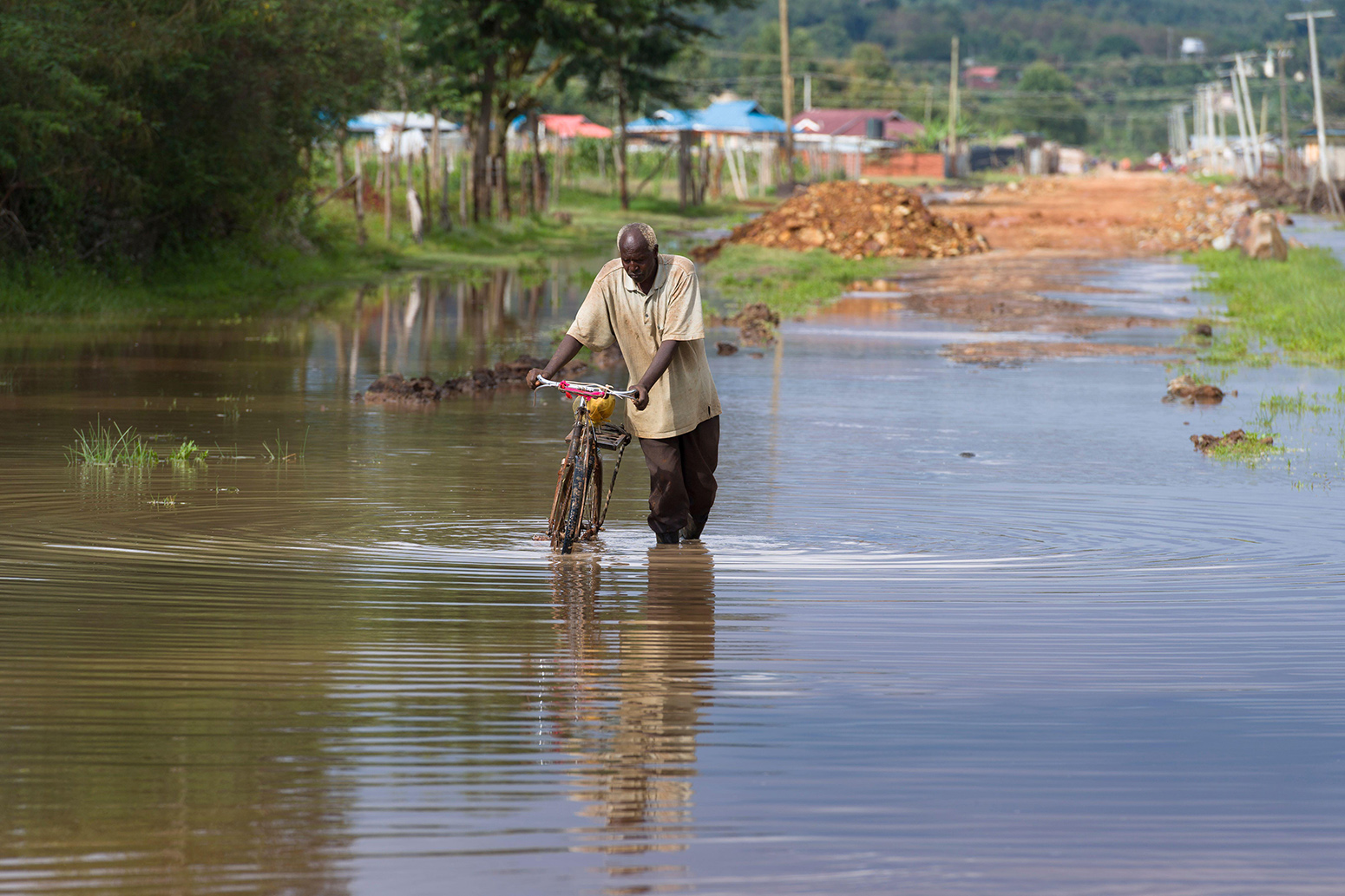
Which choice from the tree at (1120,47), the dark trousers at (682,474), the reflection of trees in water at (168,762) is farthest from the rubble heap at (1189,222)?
the tree at (1120,47)

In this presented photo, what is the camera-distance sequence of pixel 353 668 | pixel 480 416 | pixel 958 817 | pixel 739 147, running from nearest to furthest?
pixel 958 817
pixel 353 668
pixel 480 416
pixel 739 147

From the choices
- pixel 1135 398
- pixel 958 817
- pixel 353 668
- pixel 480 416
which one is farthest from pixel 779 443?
pixel 958 817

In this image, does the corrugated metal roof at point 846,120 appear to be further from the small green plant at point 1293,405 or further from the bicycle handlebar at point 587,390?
the bicycle handlebar at point 587,390

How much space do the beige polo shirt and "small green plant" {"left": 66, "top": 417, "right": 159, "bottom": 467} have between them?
144 inches

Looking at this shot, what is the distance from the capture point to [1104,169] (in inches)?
4892

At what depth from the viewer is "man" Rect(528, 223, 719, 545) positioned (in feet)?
25.0

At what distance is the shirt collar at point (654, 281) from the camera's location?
7754 millimetres

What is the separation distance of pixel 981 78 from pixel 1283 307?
572ft

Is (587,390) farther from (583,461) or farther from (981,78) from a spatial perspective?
(981,78)

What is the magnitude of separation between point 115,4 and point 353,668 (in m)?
15.5

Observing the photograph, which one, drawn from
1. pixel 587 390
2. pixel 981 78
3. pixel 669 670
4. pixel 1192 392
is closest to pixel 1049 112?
pixel 981 78

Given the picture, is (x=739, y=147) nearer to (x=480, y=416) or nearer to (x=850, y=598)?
(x=480, y=416)

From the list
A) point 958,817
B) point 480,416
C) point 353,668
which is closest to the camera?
point 958,817

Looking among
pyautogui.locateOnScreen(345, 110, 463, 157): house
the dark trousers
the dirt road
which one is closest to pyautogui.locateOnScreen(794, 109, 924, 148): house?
the dirt road
